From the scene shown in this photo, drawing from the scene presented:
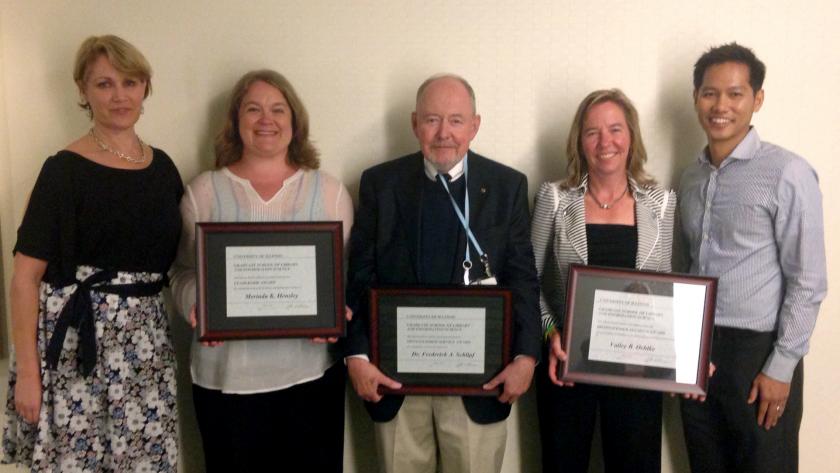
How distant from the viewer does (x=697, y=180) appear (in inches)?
81.1

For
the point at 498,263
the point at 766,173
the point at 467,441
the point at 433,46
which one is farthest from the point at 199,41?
the point at 766,173

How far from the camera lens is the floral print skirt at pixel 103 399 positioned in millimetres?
1764

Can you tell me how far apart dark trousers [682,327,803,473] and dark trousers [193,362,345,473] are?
1292 mm

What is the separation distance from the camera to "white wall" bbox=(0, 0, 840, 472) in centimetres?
223

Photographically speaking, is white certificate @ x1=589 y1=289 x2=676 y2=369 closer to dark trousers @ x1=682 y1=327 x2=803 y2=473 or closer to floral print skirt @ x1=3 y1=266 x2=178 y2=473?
dark trousers @ x1=682 y1=327 x2=803 y2=473

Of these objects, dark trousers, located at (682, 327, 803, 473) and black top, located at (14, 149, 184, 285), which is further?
dark trousers, located at (682, 327, 803, 473)

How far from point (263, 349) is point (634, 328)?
1.16 meters

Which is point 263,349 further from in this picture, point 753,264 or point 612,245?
point 753,264

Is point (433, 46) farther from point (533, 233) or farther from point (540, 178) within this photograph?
point (533, 233)

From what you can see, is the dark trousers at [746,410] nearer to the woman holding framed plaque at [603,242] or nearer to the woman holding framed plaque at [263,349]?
the woman holding framed plaque at [603,242]

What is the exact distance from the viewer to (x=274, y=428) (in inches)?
76.4

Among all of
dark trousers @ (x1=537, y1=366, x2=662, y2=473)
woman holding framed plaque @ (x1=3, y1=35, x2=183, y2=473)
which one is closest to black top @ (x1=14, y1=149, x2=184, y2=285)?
woman holding framed plaque @ (x1=3, y1=35, x2=183, y2=473)

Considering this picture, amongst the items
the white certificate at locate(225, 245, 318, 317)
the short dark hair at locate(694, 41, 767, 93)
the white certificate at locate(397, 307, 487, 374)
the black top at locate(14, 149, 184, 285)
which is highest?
the short dark hair at locate(694, 41, 767, 93)

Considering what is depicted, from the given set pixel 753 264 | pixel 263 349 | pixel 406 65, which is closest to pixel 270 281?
pixel 263 349
